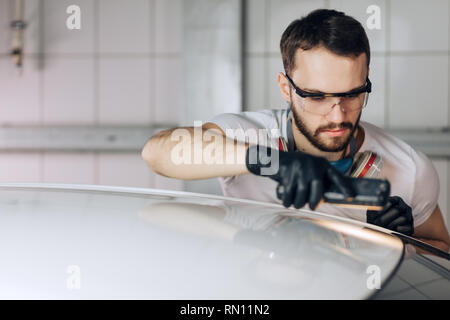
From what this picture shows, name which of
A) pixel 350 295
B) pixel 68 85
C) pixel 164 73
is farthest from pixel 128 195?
pixel 68 85

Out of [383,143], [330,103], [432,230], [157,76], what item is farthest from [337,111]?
[157,76]

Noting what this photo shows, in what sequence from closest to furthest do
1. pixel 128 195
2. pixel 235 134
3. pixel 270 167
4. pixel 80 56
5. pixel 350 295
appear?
pixel 350 295 < pixel 128 195 < pixel 270 167 < pixel 235 134 < pixel 80 56

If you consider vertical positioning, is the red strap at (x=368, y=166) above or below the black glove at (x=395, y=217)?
above

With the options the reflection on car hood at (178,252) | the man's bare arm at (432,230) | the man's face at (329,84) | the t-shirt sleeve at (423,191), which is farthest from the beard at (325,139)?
the reflection on car hood at (178,252)

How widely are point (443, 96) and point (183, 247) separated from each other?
244 centimetres

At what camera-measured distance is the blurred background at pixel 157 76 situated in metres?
2.39

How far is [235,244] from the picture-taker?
16.9 inches

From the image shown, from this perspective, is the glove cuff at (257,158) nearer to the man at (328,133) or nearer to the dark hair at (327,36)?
the man at (328,133)

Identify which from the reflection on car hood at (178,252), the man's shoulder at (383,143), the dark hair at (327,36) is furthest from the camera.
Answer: the man's shoulder at (383,143)

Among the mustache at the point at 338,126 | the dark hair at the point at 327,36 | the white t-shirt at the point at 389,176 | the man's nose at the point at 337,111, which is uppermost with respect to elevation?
the dark hair at the point at 327,36

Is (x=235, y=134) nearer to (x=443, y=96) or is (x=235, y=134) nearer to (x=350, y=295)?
(x=350, y=295)

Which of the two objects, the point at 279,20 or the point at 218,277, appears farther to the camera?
the point at 279,20

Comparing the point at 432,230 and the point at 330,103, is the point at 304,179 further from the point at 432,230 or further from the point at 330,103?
the point at 432,230
